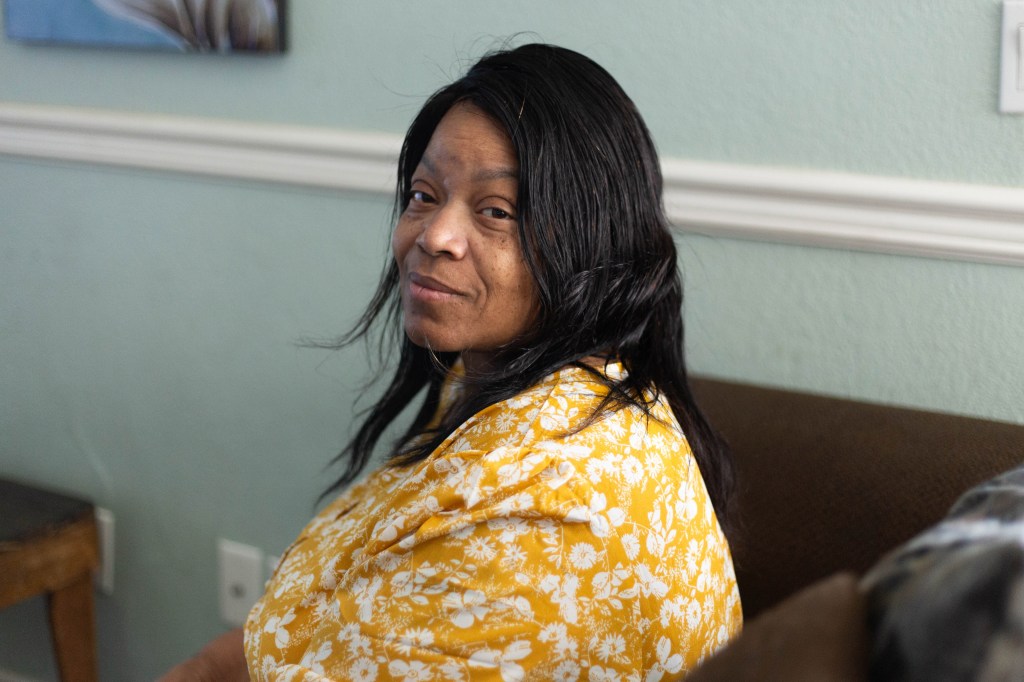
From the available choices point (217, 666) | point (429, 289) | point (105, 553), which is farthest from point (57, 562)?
point (429, 289)

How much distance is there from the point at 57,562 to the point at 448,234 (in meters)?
1.11

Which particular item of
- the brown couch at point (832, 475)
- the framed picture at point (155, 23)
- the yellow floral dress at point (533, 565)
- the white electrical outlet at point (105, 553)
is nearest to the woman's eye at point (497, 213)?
the yellow floral dress at point (533, 565)

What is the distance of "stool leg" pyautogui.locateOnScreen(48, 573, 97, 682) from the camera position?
5.86ft

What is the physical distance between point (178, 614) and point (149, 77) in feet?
3.22

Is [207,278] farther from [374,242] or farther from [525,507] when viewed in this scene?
[525,507]

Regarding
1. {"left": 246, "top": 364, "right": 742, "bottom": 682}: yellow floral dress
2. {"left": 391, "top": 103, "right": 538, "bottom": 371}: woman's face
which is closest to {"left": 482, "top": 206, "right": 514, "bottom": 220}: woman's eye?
{"left": 391, "top": 103, "right": 538, "bottom": 371}: woman's face

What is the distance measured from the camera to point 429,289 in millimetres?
1045

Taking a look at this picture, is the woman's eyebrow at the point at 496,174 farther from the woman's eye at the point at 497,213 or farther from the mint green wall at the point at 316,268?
the mint green wall at the point at 316,268

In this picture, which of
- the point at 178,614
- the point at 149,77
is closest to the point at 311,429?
the point at 178,614

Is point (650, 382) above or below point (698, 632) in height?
above

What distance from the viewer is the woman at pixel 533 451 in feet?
2.77

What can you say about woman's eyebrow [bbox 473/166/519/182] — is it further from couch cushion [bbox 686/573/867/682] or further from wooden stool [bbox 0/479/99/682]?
wooden stool [bbox 0/479/99/682]

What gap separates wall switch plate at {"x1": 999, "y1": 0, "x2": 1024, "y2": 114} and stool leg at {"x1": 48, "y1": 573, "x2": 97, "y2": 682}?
1.60 metres

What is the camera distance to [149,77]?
1.74 metres
